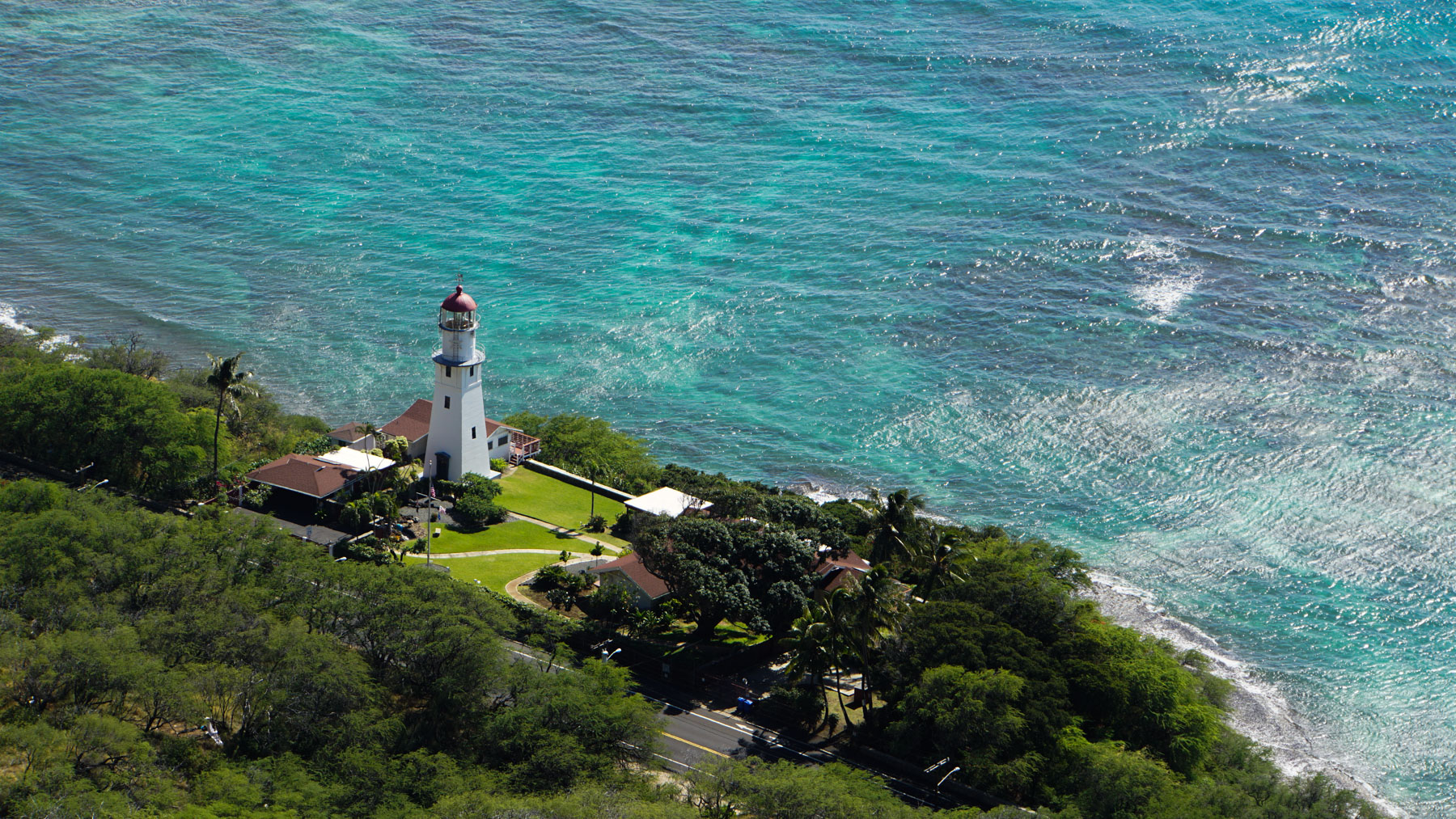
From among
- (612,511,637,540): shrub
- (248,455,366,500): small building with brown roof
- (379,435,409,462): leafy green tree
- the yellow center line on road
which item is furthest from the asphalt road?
(379,435,409,462): leafy green tree

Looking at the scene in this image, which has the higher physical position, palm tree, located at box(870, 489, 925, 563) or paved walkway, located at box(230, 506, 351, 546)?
palm tree, located at box(870, 489, 925, 563)

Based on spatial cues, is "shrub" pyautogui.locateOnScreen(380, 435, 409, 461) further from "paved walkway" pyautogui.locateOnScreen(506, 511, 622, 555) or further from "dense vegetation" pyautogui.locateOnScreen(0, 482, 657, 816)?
"dense vegetation" pyautogui.locateOnScreen(0, 482, 657, 816)

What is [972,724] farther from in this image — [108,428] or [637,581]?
[108,428]

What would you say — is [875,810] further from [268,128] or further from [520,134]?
[268,128]

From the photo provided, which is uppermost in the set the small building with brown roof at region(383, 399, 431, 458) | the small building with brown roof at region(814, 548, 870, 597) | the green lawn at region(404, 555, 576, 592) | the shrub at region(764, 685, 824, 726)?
the small building with brown roof at region(383, 399, 431, 458)

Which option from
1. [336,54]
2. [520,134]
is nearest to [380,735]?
[520,134]

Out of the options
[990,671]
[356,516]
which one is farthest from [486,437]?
[990,671]
